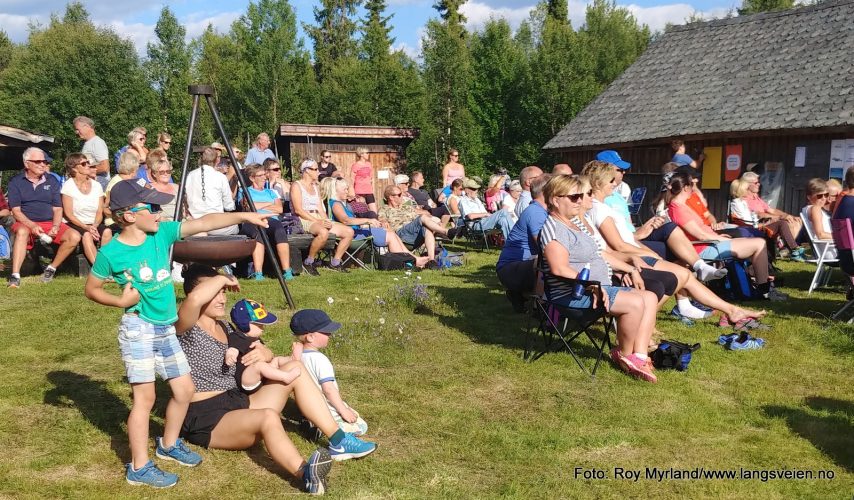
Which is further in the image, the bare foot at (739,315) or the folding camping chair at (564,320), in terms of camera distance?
the bare foot at (739,315)

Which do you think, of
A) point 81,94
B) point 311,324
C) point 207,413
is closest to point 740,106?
point 311,324

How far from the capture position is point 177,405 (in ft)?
12.7

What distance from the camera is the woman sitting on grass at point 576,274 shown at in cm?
533

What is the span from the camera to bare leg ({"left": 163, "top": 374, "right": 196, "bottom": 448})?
3.81 meters

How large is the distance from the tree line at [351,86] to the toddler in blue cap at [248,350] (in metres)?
20.9

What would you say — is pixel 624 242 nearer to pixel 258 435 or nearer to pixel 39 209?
pixel 258 435

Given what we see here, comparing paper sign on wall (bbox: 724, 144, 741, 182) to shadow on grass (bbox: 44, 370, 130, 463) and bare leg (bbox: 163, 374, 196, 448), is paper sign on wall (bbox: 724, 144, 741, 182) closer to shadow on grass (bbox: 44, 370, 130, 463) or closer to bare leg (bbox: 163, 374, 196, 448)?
shadow on grass (bbox: 44, 370, 130, 463)

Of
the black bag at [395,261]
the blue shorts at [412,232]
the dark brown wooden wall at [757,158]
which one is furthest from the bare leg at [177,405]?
the dark brown wooden wall at [757,158]

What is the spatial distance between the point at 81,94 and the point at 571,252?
1309 inches

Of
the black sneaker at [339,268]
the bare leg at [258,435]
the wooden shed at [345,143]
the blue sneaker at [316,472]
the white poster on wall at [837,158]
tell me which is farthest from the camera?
the wooden shed at [345,143]

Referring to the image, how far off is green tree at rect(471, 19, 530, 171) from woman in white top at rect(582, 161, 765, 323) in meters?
19.4

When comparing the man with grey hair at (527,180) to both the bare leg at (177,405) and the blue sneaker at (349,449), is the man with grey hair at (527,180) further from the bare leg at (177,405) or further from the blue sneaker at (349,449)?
the bare leg at (177,405)

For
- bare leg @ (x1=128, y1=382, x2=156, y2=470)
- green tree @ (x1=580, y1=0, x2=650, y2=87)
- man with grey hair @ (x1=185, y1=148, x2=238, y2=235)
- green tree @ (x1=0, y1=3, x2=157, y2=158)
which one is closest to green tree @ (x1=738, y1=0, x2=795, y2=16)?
green tree @ (x1=580, y1=0, x2=650, y2=87)

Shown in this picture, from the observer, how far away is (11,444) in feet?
14.0
